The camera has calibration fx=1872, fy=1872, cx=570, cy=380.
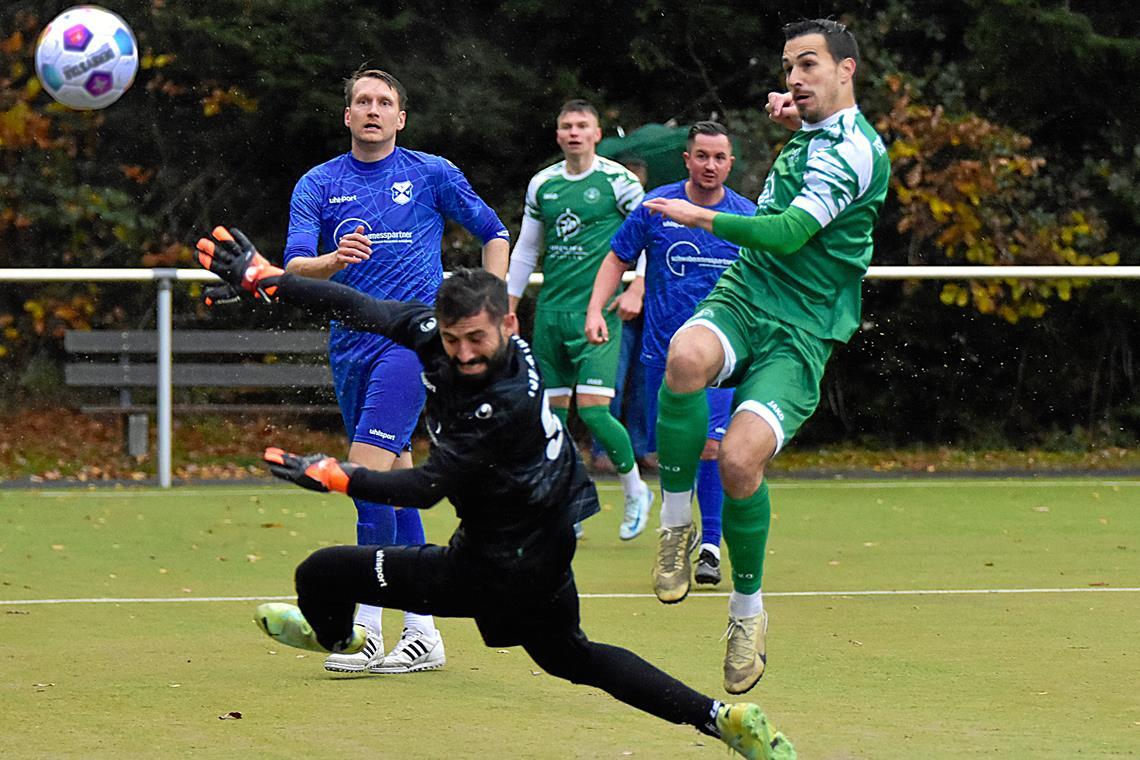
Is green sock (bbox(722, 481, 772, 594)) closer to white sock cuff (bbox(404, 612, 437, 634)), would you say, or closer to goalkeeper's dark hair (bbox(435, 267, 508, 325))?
white sock cuff (bbox(404, 612, 437, 634))

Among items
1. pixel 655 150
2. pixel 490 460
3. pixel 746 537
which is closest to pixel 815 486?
pixel 655 150

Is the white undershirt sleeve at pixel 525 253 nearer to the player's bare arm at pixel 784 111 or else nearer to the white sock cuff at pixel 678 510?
the player's bare arm at pixel 784 111

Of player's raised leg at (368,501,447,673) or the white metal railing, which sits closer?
player's raised leg at (368,501,447,673)

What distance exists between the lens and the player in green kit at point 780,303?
19.9 feet

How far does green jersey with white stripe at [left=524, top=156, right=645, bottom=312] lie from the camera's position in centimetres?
1048

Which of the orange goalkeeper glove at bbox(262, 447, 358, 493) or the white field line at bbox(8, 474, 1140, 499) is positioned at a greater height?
the orange goalkeeper glove at bbox(262, 447, 358, 493)

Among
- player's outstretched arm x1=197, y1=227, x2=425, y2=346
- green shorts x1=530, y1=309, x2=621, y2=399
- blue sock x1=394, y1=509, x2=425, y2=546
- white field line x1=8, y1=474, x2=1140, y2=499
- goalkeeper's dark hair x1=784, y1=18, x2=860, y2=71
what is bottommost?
white field line x1=8, y1=474, x2=1140, y2=499

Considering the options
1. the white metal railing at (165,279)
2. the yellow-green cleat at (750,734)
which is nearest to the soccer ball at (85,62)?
the white metal railing at (165,279)

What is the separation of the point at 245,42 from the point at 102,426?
194 inches

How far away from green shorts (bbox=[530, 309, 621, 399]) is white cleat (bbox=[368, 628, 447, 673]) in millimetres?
3893

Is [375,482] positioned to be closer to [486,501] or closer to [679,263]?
[486,501]

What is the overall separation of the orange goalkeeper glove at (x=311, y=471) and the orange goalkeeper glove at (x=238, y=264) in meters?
0.80

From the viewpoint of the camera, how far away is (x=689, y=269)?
9.50m

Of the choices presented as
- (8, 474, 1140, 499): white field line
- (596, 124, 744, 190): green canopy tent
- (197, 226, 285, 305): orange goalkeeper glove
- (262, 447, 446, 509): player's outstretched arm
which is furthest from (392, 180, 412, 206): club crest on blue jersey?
(596, 124, 744, 190): green canopy tent
